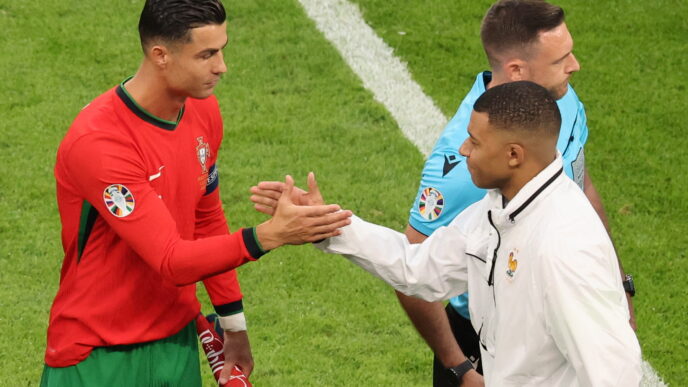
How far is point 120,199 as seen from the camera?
12.5 feet

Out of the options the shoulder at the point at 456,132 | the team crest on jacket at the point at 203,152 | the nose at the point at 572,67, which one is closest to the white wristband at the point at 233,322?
the team crest on jacket at the point at 203,152

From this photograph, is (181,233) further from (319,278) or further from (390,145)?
(390,145)

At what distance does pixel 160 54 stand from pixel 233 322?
1.12m

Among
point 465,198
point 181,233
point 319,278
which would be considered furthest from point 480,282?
point 319,278

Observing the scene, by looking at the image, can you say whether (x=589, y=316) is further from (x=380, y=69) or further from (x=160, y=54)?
(x=380, y=69)

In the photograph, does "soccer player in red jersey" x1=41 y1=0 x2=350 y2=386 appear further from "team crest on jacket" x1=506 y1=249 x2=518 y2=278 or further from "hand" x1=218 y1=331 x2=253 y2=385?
"team crest on jacket" x1=506 y1=249 x2=518 y2=278

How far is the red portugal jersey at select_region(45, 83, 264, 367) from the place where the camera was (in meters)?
3.82

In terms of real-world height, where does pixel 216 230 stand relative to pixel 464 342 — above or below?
above

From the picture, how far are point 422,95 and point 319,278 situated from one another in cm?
228

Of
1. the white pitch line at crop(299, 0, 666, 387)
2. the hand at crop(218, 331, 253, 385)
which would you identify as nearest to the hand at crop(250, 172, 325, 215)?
the hand at crop(218, 331, 253, 385)

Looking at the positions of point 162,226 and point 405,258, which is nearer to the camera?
point 162,226

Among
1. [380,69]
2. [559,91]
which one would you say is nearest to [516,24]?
[559,91]

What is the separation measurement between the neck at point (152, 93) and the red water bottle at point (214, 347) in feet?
2.86

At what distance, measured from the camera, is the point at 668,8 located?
966cm
